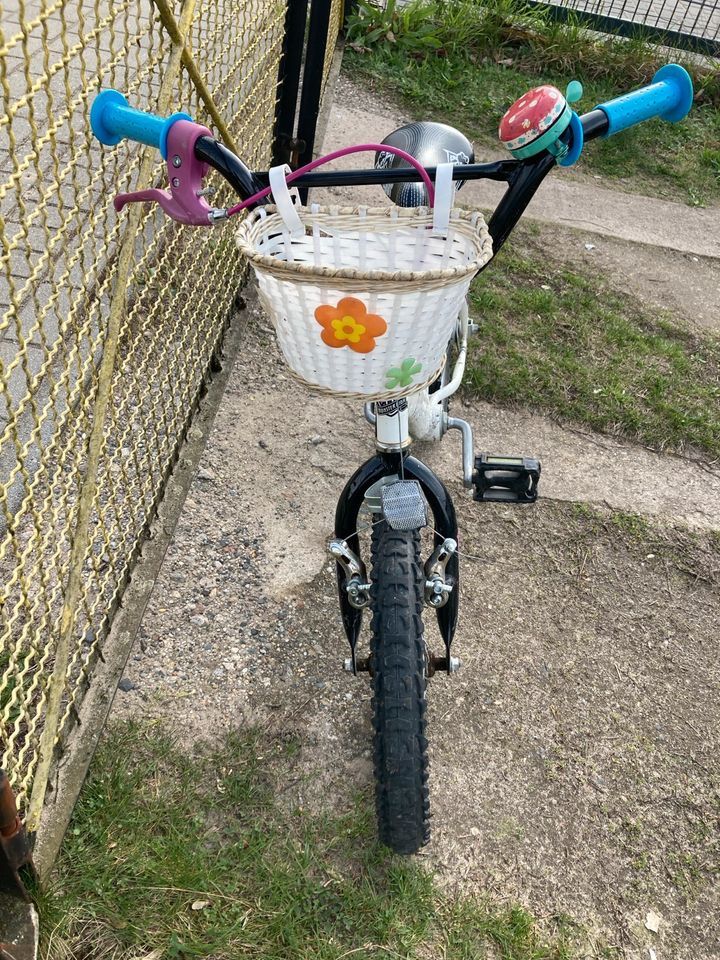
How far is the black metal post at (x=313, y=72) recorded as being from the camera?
3.59 meters

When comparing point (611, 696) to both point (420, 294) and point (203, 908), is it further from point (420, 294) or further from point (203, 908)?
point (420, 294)

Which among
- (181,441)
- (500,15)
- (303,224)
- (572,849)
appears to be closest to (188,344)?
(181,441)

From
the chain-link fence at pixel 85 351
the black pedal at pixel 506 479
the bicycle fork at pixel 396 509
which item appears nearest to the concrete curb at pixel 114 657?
the chain-link fence at pixel 85 351

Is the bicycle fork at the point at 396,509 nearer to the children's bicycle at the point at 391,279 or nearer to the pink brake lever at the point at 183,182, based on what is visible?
the children's bicycle at the point at 391,279

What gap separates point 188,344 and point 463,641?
5.14 feet

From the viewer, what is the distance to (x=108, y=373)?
195cm

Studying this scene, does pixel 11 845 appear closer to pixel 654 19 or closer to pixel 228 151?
pixel 228 151

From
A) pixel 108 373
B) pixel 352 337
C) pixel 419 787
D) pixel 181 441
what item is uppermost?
pixel 352 337

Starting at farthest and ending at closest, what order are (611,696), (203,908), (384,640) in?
(611,696) < (203,908) < (384,640)

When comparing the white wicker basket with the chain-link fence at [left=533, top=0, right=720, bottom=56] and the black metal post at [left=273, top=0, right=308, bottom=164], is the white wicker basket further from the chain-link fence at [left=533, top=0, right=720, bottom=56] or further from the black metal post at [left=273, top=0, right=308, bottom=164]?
the chain-link fence at [left=533, top=0, right=720, bottom=56]

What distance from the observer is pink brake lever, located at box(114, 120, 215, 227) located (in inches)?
57.1

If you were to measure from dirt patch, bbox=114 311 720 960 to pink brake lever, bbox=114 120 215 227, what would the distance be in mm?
1344

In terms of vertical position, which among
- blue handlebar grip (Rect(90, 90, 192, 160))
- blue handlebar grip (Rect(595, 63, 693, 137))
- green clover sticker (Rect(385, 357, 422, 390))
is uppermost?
blue handlebar grip (Rect(595, 63, 693, 137))

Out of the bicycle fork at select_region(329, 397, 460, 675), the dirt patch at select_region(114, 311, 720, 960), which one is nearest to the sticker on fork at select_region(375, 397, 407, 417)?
the bicycle fork at select_region(329, 397, 460, 675)
